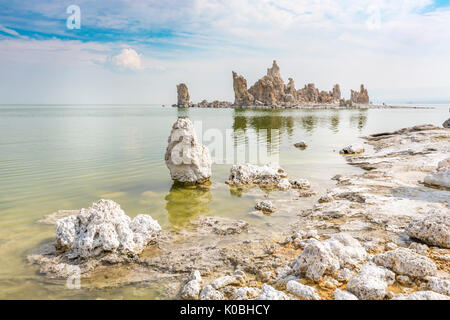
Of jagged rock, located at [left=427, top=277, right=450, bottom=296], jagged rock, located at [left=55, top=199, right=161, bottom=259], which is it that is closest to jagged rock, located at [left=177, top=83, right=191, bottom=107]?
jagged rock, located at [left=55, top=199, right=161, bottom=259]

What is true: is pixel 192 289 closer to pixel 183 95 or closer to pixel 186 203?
pixel 186 203

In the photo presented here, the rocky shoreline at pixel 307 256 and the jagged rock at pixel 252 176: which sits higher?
the jagged rock at pixel 252 176

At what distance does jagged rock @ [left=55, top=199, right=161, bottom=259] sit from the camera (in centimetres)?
670

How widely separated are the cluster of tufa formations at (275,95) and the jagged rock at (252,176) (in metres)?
126

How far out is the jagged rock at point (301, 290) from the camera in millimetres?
4758

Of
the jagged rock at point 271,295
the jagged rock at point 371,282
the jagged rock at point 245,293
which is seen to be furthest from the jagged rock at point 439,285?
the jagged rock at point 245,293

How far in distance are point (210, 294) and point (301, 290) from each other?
1.62 meters

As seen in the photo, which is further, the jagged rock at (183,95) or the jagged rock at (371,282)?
the jagged rock at (183,95)

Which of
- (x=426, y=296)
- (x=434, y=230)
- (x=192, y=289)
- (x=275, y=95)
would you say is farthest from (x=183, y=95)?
(x=426, y=296)

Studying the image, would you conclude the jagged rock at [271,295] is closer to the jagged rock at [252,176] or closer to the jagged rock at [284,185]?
the jagged rock at [284,185]

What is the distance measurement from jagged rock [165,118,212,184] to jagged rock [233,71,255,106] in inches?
5204

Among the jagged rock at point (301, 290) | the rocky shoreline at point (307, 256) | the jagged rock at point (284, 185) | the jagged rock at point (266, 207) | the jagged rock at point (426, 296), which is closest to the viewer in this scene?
the jagged rock at point (426, 296)
